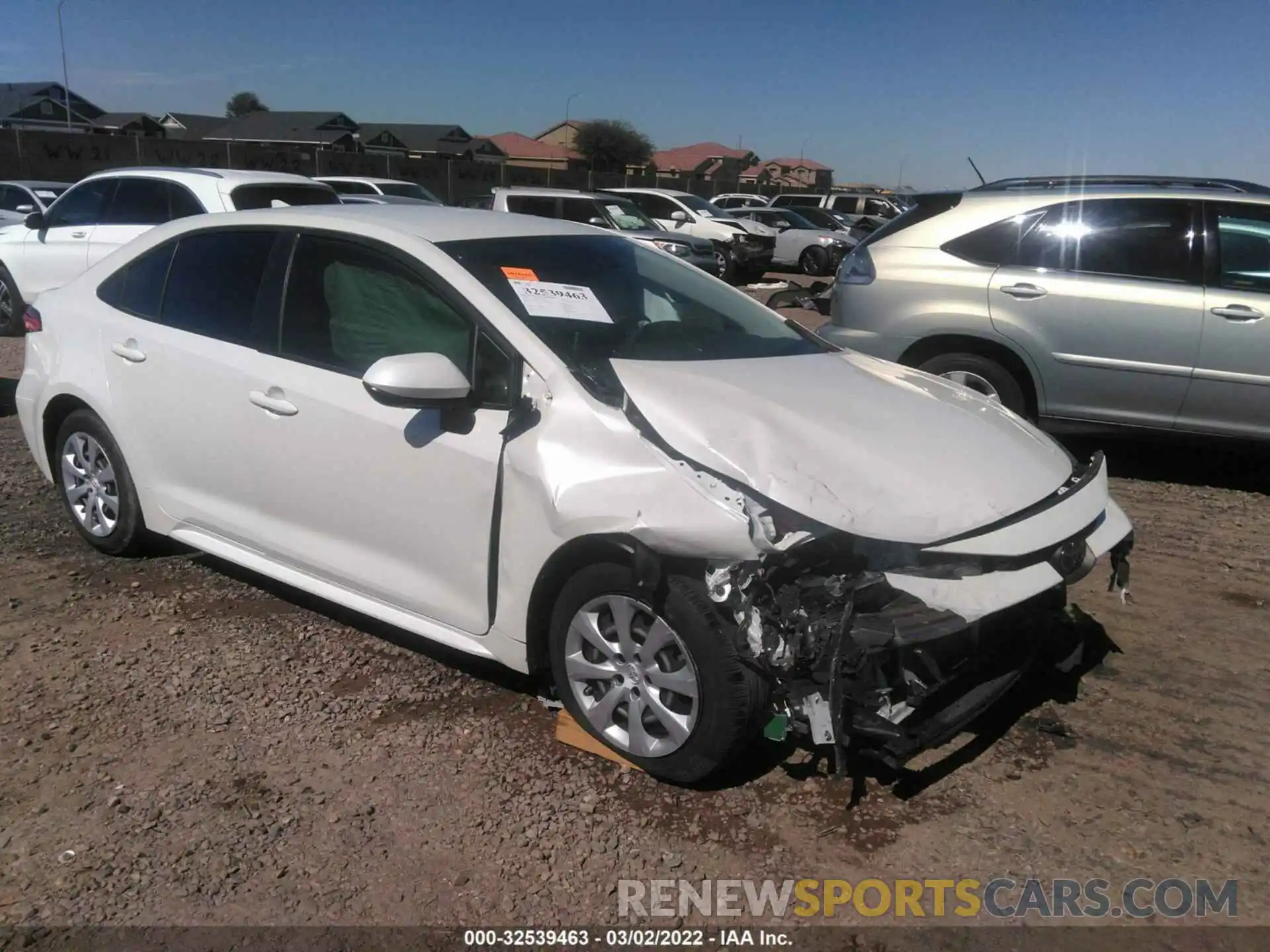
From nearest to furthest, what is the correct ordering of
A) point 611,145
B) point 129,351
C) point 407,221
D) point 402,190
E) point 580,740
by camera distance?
point 580,740, point 407,221, point 129,351, point 402,190, point 611,145

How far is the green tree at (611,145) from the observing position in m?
77.0

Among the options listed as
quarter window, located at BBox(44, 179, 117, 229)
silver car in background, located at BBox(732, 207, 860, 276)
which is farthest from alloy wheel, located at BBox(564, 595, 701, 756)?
silver car in background, located at BBox(732, 207, 860, 276)

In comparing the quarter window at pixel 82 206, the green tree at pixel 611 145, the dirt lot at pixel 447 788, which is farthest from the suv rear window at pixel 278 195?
the green tree at pixel 611 145

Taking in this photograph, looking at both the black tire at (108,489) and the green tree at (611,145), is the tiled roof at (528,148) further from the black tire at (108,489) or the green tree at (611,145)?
the black tire at (108,489)

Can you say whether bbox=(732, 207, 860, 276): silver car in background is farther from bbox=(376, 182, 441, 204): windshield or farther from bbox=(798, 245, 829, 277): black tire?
bbox=(376, 182, 441, 204): windshield

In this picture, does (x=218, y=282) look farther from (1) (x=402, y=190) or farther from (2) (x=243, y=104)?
(2) (x=243, y=104)

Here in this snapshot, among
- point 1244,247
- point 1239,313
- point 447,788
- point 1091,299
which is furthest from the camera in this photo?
point 1091,299

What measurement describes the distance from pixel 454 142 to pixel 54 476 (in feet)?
242

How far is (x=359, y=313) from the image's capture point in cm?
366

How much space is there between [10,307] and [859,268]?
9.09 m

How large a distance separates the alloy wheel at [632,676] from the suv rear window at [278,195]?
6.68 metres

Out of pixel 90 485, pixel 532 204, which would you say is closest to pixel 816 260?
pixel 532 204

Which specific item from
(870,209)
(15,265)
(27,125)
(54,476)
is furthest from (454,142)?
(54,476)

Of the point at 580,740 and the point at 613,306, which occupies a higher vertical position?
the point at 613,306
